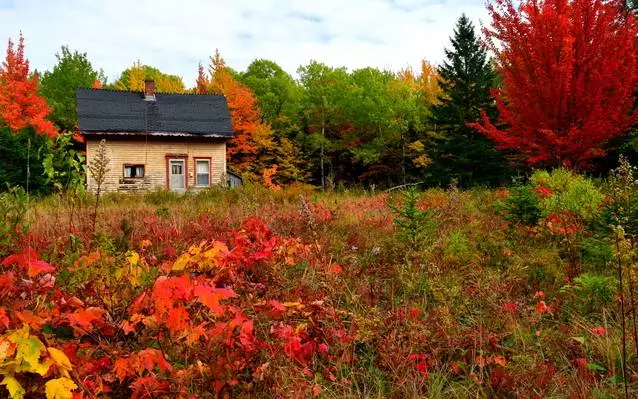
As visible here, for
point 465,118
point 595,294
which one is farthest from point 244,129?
point 595,294

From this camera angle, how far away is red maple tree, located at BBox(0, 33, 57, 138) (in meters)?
28.4

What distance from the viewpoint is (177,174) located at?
2666 cm

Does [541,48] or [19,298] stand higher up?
[541,48]

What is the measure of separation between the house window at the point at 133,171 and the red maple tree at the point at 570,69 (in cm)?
2087

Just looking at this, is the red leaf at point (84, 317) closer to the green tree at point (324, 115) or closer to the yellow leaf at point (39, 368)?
the yellow leaf at point (39, 368)

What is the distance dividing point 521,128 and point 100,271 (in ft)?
33.4

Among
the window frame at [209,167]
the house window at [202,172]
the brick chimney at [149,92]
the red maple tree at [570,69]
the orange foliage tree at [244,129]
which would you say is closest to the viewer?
the red maple tree at [570,69]

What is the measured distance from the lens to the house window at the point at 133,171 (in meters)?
25.8

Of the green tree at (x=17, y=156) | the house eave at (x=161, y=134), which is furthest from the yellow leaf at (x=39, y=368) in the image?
the house eave at (x=161, y=134)

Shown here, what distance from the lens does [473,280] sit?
510 cm

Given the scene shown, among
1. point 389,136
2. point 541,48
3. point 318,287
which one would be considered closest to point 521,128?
point 541,48

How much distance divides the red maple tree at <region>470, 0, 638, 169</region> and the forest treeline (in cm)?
3

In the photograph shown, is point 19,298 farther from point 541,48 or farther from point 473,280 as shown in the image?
point 541,48

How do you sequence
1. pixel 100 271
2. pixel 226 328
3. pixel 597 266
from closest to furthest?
pixel 226 328, pixel 100 271, pixel 597 266
